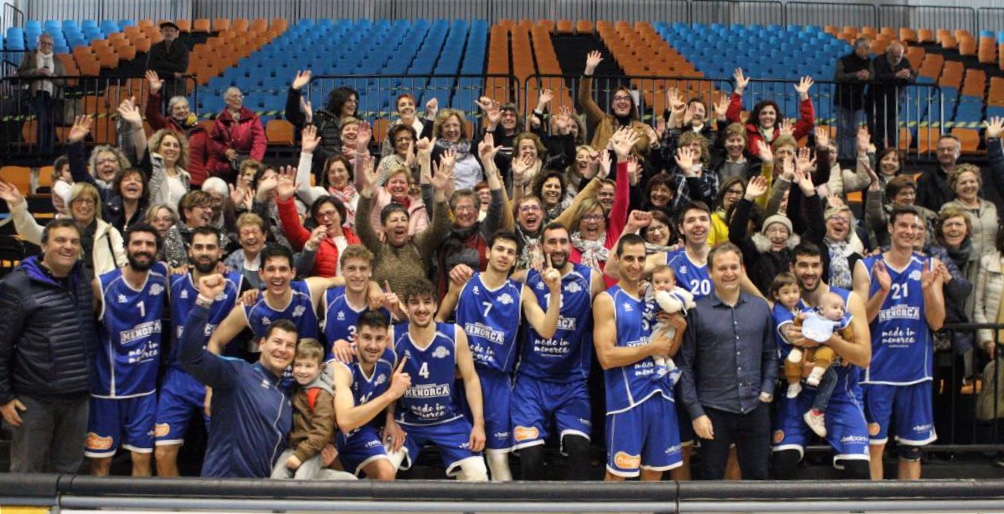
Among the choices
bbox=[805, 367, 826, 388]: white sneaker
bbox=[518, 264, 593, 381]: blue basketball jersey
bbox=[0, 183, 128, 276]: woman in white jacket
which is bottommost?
bbox=[805, 367, 826, 388]: white sneaker

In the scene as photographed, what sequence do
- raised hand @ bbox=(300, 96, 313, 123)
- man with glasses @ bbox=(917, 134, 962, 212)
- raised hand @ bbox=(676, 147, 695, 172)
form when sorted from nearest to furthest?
1. raised hand @ bbox=(676, 147, 695, 172)
2. man with glasses @ bbox=(917, 134, 962, 212)
3. raised hand @ bbox=(300, 96, 313, 123)

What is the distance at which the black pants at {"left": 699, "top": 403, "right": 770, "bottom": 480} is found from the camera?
20.9ft

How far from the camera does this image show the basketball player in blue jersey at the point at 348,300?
21.4ft

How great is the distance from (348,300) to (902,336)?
354cm

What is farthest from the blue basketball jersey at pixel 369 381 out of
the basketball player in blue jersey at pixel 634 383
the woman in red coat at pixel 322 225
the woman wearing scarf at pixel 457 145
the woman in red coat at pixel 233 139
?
the woman in red coat at pixel 233 139

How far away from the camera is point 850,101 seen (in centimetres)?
1227

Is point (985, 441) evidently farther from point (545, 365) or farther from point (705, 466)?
point (545, 365)

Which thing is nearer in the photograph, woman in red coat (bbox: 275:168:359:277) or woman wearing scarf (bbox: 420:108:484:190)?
woman in red coat (bbox: 275:168:359:277)

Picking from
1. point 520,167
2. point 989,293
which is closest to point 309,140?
point 520,167

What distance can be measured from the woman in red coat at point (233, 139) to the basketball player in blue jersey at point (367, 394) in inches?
175

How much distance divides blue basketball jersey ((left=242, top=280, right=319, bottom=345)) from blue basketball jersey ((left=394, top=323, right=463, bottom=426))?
1.84 ft

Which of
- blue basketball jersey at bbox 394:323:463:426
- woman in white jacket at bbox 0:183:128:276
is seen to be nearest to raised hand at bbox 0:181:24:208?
woman in white jacket at bbox 0:183:128:276

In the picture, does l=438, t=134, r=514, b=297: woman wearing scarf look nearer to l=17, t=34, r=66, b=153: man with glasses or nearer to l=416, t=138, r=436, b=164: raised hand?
l=416, t=138, r=436, b=164: raised hand

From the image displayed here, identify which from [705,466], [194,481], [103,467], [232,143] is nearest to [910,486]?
[705,466]
